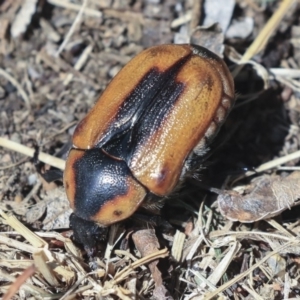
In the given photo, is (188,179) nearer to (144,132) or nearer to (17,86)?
(144,132)

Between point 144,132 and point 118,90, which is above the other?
point 118,90

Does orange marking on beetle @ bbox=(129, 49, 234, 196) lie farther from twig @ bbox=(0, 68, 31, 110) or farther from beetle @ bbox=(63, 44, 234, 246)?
twig @ bbox=(0, 68, 31, 110)

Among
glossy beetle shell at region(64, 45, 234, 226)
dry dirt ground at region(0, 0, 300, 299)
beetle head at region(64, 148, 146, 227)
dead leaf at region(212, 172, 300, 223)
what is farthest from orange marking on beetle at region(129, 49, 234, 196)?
dead leaf at region(212, 172, 300, 223)

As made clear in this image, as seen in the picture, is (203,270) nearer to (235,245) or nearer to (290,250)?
(235,245)

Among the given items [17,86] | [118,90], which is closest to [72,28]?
[17,86]

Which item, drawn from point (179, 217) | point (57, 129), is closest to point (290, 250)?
point (179, 217)

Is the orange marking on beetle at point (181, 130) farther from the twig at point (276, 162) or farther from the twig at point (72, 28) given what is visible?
the twig at point (72, 28)
